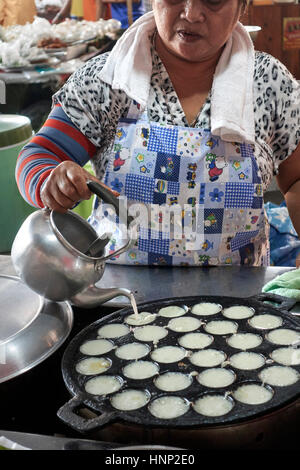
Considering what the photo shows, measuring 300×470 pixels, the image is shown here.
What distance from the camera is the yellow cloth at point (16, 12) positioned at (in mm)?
5629

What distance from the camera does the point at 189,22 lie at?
1771 mm

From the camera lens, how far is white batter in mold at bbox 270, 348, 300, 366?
1337mm

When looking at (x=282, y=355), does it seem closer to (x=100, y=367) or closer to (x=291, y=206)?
(x=100, y=367)

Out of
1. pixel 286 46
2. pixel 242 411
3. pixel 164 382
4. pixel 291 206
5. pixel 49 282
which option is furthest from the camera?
pixel 286 46

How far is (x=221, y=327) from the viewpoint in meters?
1.51

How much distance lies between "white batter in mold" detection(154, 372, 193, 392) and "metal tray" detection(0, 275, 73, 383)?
0.85ft

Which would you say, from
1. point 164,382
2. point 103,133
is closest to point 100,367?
point 164,382

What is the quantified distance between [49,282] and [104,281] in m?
0.43

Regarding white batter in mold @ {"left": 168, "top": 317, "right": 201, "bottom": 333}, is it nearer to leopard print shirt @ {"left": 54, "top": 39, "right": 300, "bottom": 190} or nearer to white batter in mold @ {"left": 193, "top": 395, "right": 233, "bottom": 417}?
white batter in mold @ {"left": 193, "top": 395, "right": 233, "bottom": 417}

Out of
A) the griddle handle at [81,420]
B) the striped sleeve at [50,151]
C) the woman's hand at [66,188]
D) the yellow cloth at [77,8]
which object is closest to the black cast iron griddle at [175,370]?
the griddle handle at [81,420]

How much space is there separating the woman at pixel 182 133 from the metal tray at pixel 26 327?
367 mm

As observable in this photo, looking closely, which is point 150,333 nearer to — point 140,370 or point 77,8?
point 140,370

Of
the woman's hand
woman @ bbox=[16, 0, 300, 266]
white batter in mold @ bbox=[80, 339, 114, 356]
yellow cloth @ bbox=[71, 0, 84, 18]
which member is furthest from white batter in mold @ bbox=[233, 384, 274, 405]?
yellow cloth @ bbox=[71, 0, 84, 18]

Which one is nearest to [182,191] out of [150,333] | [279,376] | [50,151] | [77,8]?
[50,151]
